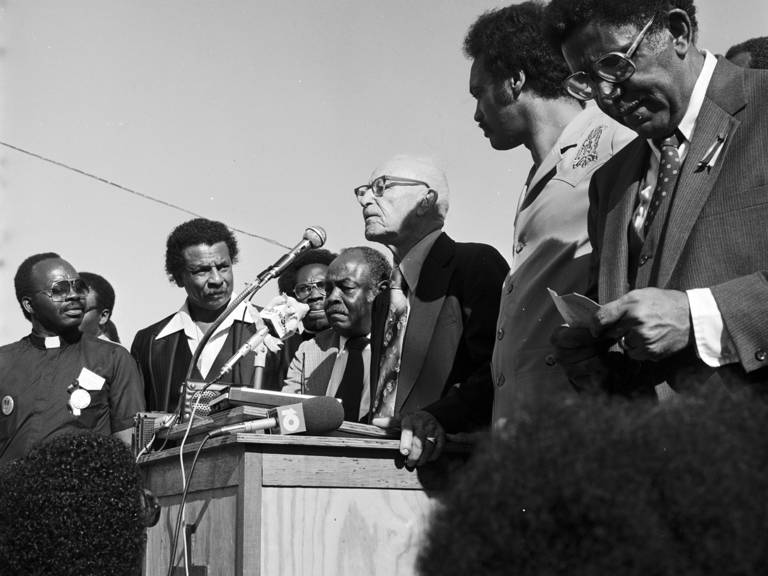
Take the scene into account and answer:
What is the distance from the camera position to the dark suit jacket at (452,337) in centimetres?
346

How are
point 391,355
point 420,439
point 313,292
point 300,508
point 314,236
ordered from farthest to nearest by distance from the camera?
point 313,292 < point 314,236 < point 391,355 < point 420,439 < point 300,508

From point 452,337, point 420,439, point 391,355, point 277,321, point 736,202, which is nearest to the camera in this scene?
point 736,202

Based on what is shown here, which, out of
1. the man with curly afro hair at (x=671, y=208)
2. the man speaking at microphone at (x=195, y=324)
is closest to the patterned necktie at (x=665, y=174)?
the man with curly afro hair at (x=671, y=208)

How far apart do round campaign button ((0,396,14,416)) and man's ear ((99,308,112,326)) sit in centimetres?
220

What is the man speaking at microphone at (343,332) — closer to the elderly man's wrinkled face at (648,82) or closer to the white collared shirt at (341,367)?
the white collared shirt at (341,367)

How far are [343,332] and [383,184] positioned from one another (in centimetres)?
120

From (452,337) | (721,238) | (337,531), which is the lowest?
(337,531)

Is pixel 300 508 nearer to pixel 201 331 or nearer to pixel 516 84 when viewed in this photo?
pixel 516 84

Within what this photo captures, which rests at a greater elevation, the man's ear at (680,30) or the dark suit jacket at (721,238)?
the man's ear at (680,30)

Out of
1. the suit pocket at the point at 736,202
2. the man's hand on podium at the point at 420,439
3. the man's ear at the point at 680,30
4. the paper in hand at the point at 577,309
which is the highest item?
the man's ear at the point at 680,30

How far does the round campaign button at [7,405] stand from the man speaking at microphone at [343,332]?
1372 mm

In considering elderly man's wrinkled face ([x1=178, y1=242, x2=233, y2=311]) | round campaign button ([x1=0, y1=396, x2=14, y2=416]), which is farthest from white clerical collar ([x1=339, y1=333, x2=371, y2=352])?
round campaign button ([x1=0, y1=396, x2=14, y2=416])

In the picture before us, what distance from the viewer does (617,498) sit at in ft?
2.37

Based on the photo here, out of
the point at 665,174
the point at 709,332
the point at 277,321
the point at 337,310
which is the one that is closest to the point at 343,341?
the point at 337,310
